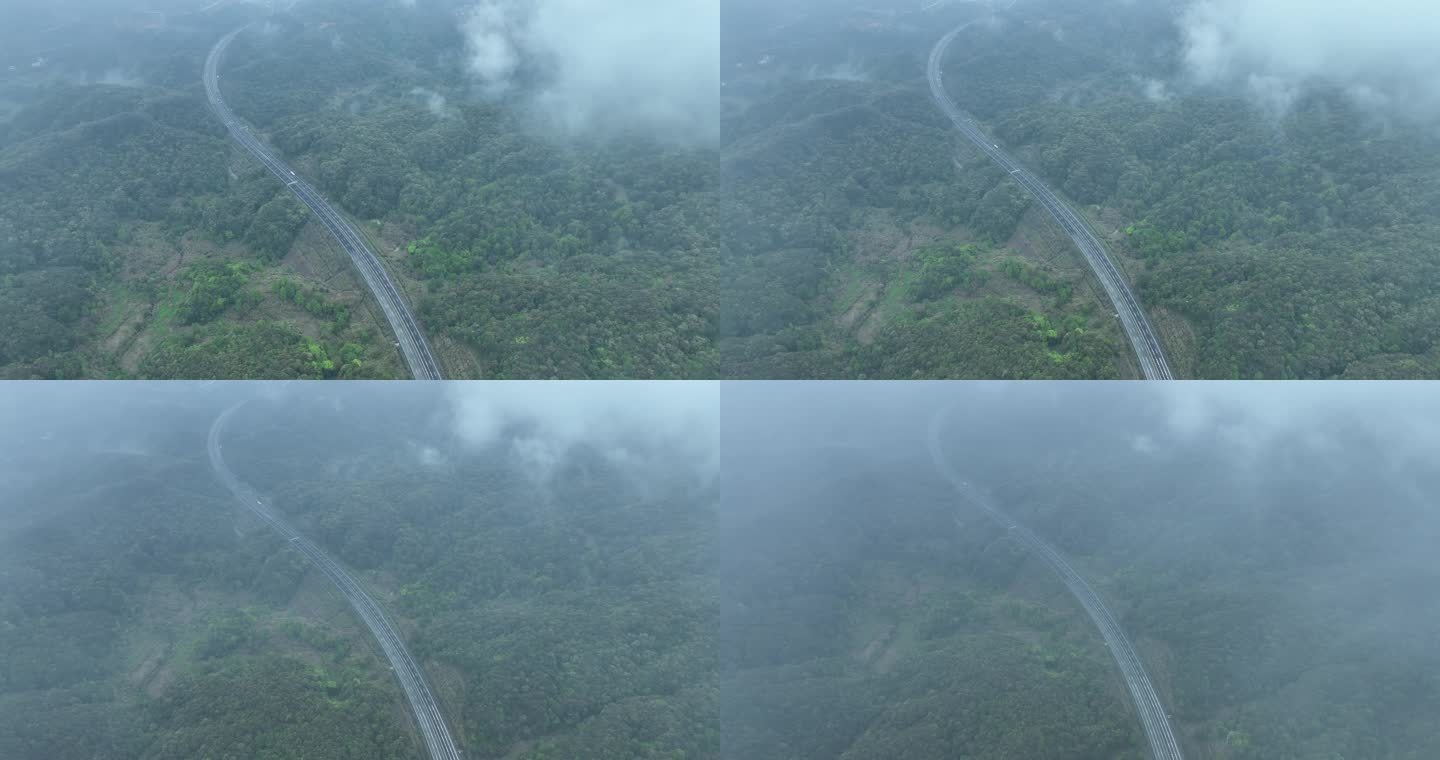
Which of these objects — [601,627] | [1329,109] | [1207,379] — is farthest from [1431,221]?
[601,627]

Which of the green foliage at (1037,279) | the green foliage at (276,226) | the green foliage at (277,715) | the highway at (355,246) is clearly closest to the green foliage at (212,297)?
the green foliage at (276,226)

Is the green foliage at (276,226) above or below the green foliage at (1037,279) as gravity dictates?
above

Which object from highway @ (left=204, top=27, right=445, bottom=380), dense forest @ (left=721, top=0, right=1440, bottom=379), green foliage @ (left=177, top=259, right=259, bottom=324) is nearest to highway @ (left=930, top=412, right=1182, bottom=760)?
dense forest @ (left=721, top=0, right=1440, bottom=379)

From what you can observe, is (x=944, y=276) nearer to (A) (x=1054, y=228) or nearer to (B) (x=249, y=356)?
(A) (x=1054, y=228)

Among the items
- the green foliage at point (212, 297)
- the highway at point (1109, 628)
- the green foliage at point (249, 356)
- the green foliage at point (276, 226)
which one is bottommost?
the highway at point (1109, 628)

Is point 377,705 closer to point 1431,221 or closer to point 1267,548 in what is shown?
point 1267,548

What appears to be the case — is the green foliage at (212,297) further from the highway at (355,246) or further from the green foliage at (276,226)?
the highway at (355,246)

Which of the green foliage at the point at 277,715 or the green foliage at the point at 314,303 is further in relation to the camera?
the green foliage at the point at 314,303
